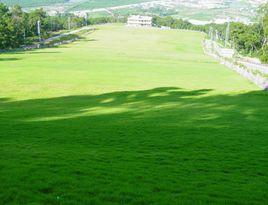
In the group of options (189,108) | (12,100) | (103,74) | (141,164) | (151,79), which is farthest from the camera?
(103,74)

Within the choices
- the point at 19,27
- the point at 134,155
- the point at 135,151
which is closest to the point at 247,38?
the point at 19,27

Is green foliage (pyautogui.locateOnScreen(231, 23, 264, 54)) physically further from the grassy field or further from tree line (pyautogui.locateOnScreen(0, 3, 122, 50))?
the grassy field

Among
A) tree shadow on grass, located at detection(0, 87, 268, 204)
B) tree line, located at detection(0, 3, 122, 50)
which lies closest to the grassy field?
tree shadow on grass, located at detection(0, 87, 268, 204)

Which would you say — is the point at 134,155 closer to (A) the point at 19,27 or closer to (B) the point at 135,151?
(B) the point at 135,151

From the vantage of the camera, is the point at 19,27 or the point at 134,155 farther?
the point at 19,27

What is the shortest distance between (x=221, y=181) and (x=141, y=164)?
246cm

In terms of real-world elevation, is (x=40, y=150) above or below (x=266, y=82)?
above

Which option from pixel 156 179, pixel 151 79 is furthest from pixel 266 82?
pixel 156 179

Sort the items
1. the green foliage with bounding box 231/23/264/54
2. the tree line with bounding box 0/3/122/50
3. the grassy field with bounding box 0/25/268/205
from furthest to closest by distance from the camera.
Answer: the green foliage with bounding box 231/23/264/54, the tree line with bounding box 0/3/122/50, the grassy field with bounding box 0/25/268/205

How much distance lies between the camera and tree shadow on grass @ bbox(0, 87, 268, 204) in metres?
9.29

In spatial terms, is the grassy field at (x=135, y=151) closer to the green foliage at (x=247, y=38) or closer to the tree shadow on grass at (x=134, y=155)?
the tree shadow on grass at (x=134, y=155)

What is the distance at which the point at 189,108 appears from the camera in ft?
80.1

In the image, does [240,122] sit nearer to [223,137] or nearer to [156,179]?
[223,137]

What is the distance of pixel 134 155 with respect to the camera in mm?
12633
